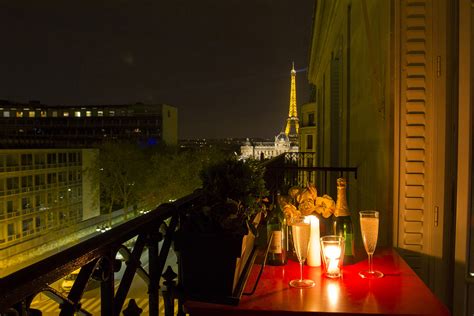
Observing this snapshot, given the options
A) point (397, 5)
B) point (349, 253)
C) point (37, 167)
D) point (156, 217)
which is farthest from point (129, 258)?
point (37, 167)

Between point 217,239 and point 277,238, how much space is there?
1.85 ft

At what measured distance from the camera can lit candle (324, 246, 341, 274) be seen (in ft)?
6.21

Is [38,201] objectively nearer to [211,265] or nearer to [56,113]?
[211,265]

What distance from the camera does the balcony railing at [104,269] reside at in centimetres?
96

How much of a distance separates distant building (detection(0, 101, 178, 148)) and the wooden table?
76312 mm

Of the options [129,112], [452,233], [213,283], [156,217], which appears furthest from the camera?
[129,112]

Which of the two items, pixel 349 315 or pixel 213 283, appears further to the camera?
pixel 213 283

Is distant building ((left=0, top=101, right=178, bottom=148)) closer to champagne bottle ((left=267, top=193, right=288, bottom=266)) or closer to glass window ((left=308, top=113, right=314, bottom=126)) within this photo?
glass window ((left=308, top=113, right=314, bottom=126))

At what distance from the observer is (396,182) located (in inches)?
102

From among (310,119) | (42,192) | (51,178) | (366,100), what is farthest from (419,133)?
(51,178)

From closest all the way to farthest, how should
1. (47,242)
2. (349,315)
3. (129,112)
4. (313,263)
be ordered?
(349,315) < (313,263) < (47,242) < (129,112)

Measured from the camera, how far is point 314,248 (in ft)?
7.03

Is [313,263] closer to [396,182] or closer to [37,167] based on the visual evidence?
[396,182]

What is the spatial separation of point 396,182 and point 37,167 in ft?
98.2
